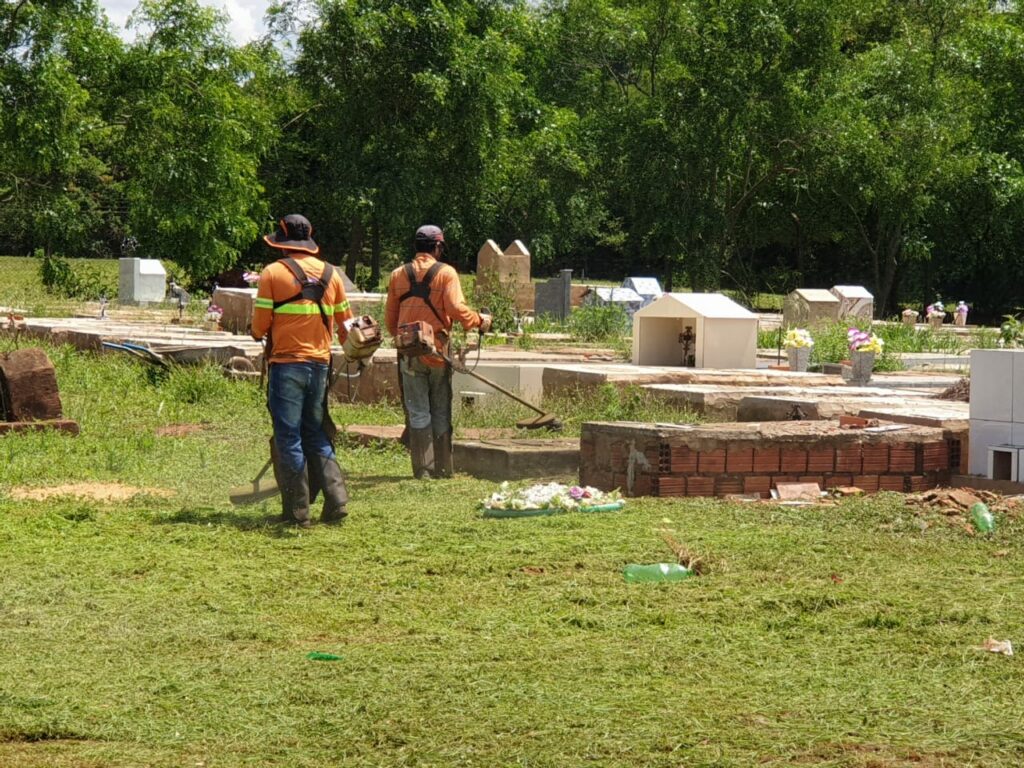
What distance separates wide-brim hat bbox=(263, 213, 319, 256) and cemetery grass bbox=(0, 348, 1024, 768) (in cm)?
143

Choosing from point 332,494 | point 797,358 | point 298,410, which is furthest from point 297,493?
point 797,358

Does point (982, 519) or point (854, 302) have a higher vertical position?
point (854, 302)

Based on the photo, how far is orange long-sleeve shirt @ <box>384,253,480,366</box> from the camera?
31.5 feet

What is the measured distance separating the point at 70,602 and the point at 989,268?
35.3m

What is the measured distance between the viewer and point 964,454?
349 inches

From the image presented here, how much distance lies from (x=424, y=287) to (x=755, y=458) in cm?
253

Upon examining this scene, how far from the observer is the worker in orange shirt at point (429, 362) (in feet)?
31.6

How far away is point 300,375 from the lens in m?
7.75

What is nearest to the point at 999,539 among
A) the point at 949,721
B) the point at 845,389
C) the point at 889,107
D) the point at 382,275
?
the point at 949,721

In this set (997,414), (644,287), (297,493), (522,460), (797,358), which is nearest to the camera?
(297,493)

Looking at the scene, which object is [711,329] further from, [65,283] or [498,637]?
[65,283]

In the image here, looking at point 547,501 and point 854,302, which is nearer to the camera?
point 547,501

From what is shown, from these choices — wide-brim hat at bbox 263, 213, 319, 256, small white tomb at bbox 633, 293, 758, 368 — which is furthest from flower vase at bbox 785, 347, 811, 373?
wide-brim hat at bbox 263, 213, 319, 256

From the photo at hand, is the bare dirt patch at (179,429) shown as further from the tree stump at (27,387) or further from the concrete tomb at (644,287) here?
the concrete tomb at (644,287)
